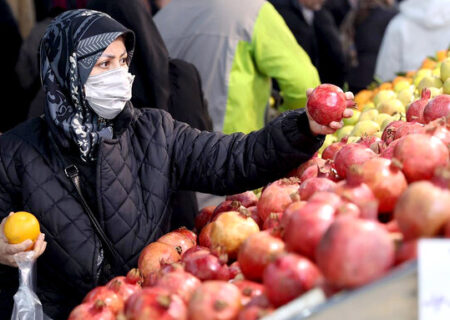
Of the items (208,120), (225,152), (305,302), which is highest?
(305,302)

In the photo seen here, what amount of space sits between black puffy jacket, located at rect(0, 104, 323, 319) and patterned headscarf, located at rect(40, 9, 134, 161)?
2.8 inches

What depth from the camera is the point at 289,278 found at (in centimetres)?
139

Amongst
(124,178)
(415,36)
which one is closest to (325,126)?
(124,178)

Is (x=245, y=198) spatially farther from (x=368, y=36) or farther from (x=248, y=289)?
(x=368, y=36)

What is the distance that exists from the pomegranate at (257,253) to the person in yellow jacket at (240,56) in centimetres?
204

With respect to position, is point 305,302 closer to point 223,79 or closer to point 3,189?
point 3,189

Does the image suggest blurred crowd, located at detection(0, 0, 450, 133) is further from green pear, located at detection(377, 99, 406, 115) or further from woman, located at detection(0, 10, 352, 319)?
woman, located at detection(0, 10, 352, 319)

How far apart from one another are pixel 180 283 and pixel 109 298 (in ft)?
0.76

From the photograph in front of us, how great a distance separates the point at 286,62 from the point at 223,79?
0.36 m

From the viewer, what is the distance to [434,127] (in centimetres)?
186

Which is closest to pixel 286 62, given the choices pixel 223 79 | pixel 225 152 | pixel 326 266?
pixel 223 79

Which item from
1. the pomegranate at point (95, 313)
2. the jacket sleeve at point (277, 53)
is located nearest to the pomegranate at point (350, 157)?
the pomegranate at point (95, 313)

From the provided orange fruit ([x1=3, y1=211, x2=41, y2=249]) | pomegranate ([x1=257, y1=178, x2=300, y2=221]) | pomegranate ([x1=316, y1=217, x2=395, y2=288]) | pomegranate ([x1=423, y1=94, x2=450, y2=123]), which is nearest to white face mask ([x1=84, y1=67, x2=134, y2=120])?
orange fruit ([x1=3, y1=211, x2=41, y2=249])

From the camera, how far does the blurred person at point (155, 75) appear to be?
314 cm
